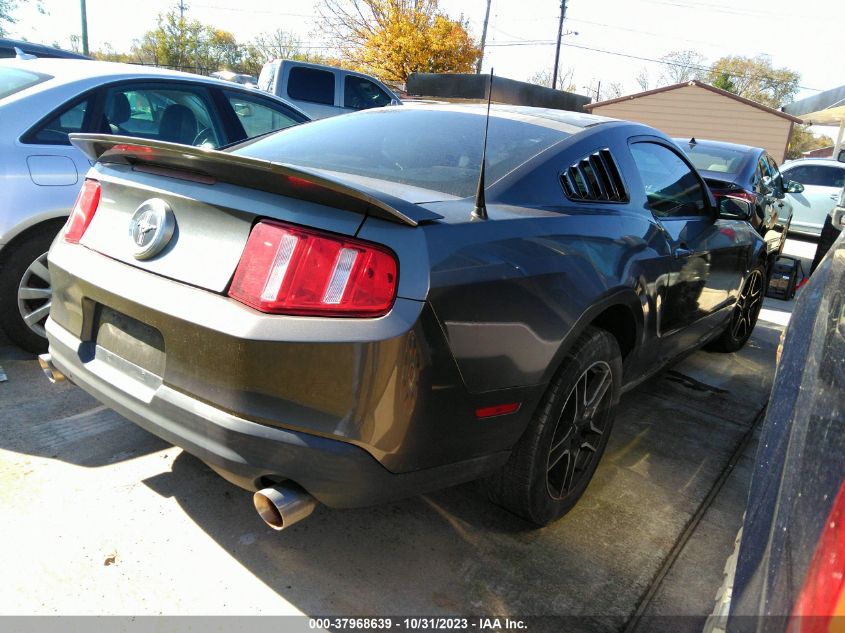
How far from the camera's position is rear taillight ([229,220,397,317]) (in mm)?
1732

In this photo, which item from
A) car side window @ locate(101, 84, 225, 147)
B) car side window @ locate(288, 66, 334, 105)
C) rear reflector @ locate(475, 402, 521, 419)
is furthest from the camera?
car side window @ locate(288, 66, 334, 105)

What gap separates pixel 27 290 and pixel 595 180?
298cm

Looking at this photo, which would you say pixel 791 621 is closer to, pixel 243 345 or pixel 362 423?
pixel 362 423

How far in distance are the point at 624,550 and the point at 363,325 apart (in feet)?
5.03

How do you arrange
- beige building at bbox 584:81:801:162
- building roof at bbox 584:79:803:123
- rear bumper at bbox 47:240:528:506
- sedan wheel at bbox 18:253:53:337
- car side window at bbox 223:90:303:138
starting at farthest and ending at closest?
beige building at bbox 584:81:801:162 < building roof at bbox 584:79:803:123 < car side window at bbox 223:90:303:138 < sedan wheel at bbox 18:253:53:337 < rear bumper at bbox 47:240:528:506

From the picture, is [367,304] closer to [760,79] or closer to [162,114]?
[162,114]

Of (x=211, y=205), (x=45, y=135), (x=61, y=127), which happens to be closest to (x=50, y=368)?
(x=211, y=205)

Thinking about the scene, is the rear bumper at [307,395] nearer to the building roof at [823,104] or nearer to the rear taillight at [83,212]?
the rear taillight at [83,212]

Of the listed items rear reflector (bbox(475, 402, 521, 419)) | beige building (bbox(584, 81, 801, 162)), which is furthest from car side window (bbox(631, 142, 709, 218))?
beige building (bbox(584, 81, 801, 162))

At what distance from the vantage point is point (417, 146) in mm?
2607

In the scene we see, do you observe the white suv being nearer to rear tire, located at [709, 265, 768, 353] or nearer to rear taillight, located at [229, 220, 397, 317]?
rear tire, located at [709, 265, 768, 353]

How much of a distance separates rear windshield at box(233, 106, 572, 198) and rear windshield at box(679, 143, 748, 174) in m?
4.96

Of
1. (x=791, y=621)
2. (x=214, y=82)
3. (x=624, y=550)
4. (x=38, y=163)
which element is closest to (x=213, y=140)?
(x=214, y=82)

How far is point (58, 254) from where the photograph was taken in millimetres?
2422
